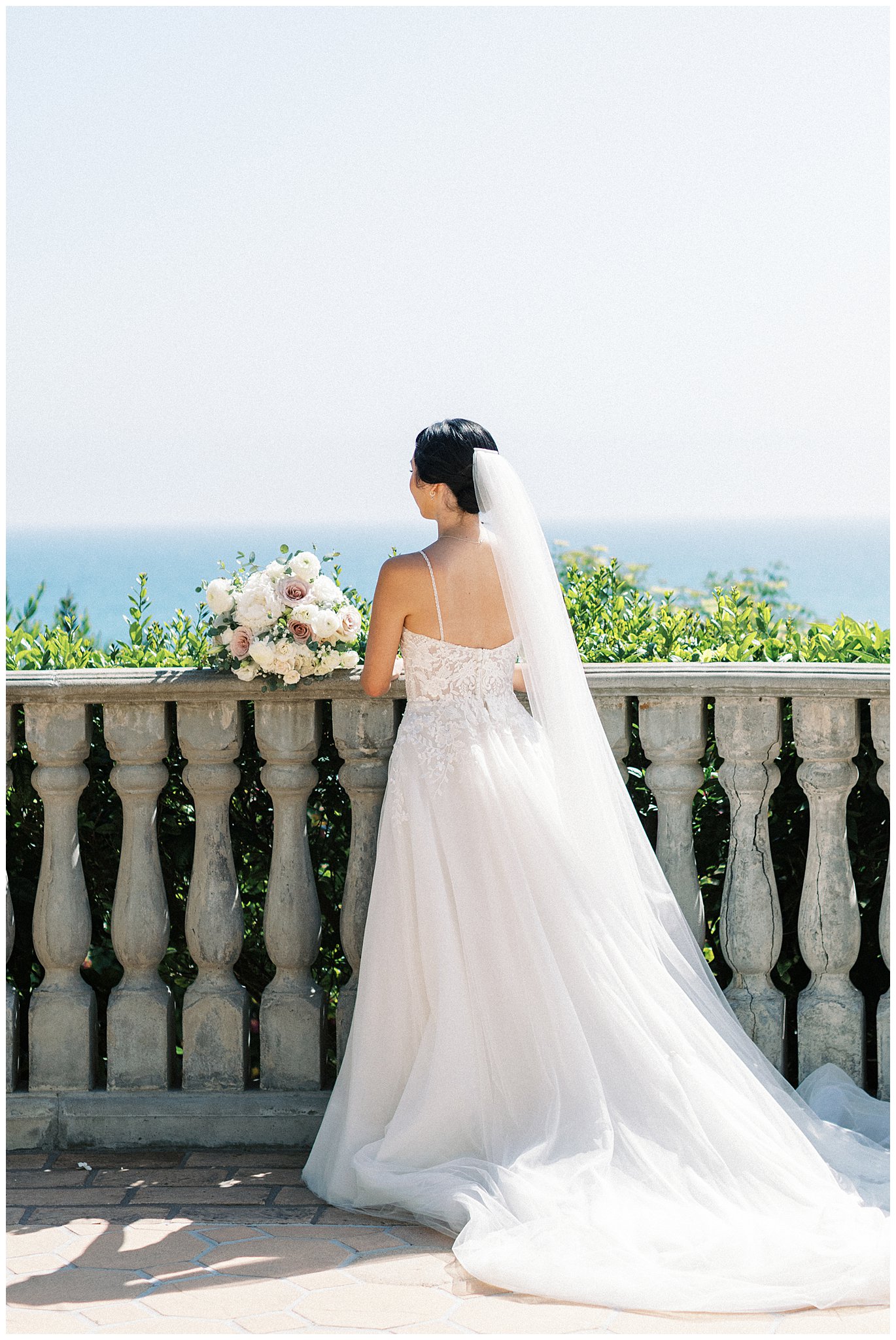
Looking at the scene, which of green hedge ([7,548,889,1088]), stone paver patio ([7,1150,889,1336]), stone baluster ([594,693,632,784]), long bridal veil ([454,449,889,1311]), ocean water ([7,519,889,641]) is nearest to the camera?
stone paver patio ([7,1150,889,1336])

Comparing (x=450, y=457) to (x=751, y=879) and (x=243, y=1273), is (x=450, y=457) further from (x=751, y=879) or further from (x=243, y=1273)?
(x=243, y=1273)

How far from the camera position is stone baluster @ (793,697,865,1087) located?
141 inches

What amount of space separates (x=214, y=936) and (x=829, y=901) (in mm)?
1757

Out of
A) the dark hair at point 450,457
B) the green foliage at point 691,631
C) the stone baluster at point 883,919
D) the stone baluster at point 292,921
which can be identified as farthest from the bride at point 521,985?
the green foliage at point 691,631

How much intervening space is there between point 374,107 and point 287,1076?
55.6 meters

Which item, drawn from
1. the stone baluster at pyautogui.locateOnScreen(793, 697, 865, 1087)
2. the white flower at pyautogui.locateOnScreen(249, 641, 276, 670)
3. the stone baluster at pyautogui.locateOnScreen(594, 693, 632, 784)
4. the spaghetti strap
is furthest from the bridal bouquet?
Result: the stone baluster at pyautogui.locateOnScreen(793, 697, 865, 1087)

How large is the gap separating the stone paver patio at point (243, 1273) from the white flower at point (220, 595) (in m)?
1.56

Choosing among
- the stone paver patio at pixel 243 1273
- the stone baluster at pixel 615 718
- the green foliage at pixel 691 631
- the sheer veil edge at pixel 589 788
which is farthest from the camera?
the green foliage at pixel 691 631

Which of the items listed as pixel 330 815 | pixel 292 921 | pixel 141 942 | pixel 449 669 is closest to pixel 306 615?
pixel 449 669

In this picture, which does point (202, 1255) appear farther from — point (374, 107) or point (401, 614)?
point (374, 107)

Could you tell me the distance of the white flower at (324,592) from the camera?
3.62 metres

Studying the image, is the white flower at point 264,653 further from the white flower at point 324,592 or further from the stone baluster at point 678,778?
the stone baluster at point 678,778

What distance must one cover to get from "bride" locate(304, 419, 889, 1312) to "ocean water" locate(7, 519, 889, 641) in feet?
167

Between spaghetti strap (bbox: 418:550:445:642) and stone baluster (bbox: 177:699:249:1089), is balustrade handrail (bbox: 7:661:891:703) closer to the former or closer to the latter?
stone baluster (bbox: 177:699:249:1089)
